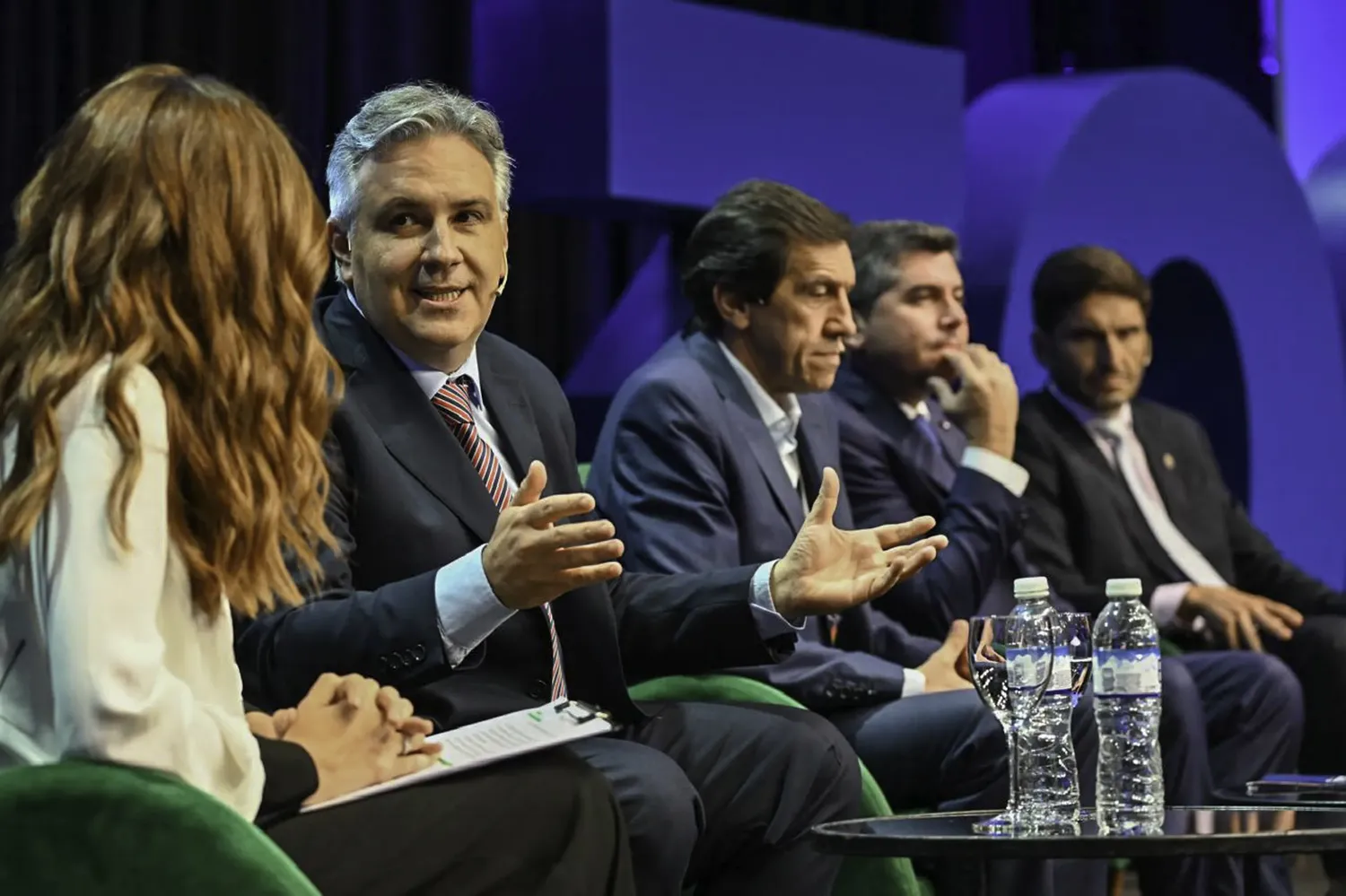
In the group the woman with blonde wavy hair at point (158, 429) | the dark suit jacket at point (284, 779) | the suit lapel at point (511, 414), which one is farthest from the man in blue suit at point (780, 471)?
the woman with blonde wavy hair at point (158, 429)

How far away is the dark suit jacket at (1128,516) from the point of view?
4.21 m

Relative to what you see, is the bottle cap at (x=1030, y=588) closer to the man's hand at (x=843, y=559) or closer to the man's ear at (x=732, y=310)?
the man's hand at (x=843, y=559)

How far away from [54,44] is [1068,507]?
235 cm

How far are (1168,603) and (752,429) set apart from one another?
117 centimetres

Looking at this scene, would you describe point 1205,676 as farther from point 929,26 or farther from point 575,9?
point 929,26

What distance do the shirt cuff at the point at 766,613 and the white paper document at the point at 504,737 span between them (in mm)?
512

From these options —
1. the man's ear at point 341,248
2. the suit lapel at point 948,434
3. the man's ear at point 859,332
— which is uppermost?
the man's ear at point 341,248

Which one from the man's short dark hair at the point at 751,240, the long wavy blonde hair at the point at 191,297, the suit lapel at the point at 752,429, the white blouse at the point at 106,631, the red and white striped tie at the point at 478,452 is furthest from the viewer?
the man's short dark hair at the point at 751,240

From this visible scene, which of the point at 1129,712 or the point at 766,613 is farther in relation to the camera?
the point at 766,613

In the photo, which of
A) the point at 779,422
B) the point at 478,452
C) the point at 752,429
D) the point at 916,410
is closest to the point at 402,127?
the point at 478,452

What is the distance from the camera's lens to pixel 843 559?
2.59 m

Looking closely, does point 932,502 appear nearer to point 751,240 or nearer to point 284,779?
point 751,240

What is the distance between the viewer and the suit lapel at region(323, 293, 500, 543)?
8.38ft

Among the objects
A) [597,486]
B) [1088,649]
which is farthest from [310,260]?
[597,486]
